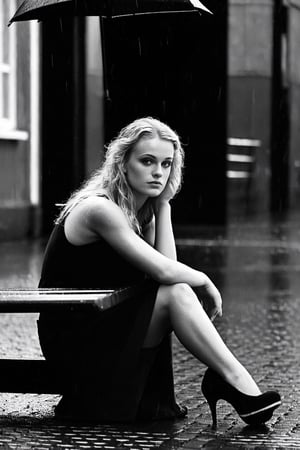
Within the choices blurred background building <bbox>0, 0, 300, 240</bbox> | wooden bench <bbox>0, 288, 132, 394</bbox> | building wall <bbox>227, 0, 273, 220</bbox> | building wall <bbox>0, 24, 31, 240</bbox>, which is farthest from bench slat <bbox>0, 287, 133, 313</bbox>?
building wall <bbox>227, 0, 273, 220</bbox>

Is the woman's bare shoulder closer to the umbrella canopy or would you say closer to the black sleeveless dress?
the black sleeveless dress

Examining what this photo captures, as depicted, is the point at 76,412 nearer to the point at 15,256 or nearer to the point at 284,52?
the point at 15,256

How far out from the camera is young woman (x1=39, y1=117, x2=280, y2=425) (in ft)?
17.0

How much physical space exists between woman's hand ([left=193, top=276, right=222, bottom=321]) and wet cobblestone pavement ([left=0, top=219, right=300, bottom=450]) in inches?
18.6

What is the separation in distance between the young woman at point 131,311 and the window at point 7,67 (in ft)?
36.5

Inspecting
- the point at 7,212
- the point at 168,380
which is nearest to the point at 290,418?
the point at 168,380

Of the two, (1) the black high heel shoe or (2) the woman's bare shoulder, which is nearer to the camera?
(1) the black high heel shoe

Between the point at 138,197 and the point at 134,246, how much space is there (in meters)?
0.34

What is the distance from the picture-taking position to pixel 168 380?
5395 millimetres

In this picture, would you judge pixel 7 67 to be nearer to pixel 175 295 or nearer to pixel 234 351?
pixel 234 351

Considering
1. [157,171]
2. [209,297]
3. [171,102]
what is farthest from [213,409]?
[171,102]

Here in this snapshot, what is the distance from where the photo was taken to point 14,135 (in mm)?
16516

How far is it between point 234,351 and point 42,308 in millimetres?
3086

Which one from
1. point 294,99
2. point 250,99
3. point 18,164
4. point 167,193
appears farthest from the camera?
point 294,99
